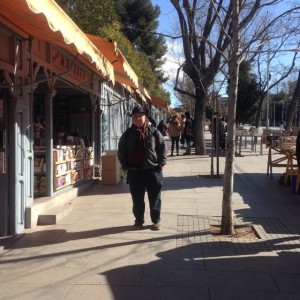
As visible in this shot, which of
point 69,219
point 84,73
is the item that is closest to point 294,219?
point 69,219

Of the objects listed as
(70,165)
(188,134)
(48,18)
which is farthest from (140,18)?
(48,18)

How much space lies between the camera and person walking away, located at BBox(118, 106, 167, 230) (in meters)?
6.57

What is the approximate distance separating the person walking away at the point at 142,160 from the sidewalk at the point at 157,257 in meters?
0.36

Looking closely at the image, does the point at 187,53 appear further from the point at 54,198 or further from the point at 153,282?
the point at 153,282

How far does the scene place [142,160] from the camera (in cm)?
655

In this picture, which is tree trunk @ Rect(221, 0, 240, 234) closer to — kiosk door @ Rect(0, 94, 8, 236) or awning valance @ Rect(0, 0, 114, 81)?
awning valance @ Rect(0, 0, 114, 81)

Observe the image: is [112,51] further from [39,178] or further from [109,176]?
[109,176]

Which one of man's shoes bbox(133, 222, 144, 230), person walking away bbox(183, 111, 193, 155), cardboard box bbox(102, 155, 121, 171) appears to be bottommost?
man's shoes bbox(133, 222, 144, 230)

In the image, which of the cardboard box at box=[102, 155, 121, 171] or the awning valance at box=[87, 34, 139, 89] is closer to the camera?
the awning valance at box=[87, 34, 139, 89]

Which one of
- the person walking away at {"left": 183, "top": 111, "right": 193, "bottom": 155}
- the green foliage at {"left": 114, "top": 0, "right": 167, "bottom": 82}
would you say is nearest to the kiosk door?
the person walking away at {"left": 183, "top": 111, "right": 193, "bottom": 155}

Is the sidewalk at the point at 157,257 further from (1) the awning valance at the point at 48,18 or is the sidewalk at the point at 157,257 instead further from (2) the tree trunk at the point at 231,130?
(1) the awning valance at the point at 48,18

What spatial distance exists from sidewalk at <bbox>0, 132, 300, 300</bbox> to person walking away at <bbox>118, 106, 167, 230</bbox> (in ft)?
1.20

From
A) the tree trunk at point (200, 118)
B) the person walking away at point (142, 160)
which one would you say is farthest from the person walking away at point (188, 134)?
the person walking away at point (142, 160)

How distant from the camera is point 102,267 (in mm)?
5051
